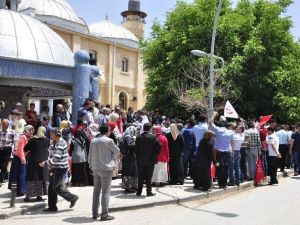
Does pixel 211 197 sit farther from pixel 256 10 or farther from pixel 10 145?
pixel 256 10

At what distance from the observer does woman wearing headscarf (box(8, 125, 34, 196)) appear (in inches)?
379

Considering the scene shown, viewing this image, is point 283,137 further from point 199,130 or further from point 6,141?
point 6,141

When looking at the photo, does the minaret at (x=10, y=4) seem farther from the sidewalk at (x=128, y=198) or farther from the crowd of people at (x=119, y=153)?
the sidewalk at (x=128, y=198)

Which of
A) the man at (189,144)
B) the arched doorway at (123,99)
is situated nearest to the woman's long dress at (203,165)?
the man at (189,144)

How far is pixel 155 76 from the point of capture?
1164 inches

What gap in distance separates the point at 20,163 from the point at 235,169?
6.55 meters

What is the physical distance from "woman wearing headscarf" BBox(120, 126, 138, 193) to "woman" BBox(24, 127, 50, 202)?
2.03 m

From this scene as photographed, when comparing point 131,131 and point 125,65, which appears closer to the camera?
point 131,131

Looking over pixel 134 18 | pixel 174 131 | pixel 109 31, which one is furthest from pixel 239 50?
pixel 134 18

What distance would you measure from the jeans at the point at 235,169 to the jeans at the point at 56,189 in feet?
18.5

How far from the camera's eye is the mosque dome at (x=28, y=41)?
17.2 m

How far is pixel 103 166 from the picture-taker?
8383mm

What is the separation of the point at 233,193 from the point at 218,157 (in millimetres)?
1149

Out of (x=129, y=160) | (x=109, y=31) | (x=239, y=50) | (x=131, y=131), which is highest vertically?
(x=109, y=31)
